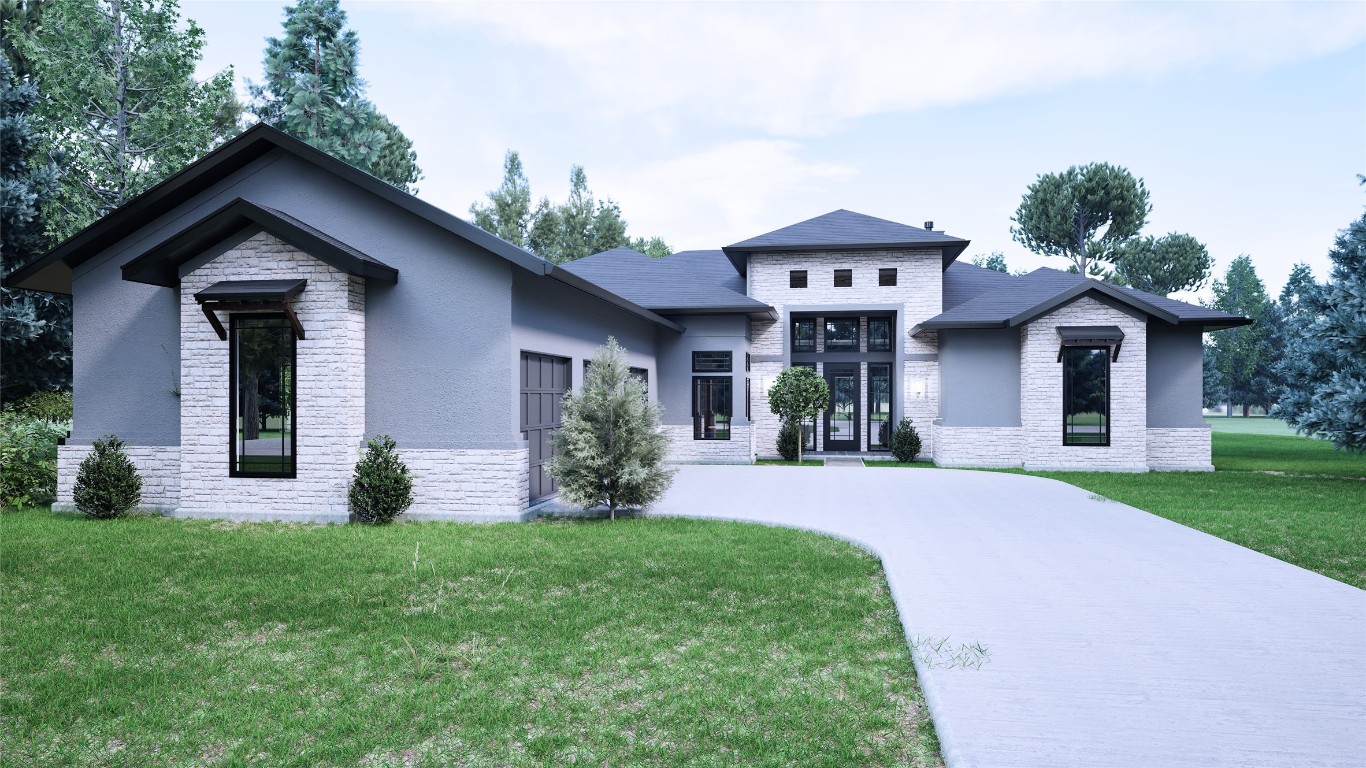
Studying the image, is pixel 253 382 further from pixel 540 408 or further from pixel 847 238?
pixel 847 238

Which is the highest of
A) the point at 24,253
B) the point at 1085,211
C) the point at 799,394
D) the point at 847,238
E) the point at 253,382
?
the point at 1085,211

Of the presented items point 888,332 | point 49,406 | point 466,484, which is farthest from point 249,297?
point 888,332

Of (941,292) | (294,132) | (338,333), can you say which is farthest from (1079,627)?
(294,132)

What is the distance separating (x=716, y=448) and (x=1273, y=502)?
11735mm

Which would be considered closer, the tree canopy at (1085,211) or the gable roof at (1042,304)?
the gable roof at (1042,304)

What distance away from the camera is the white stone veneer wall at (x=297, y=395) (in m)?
10.2

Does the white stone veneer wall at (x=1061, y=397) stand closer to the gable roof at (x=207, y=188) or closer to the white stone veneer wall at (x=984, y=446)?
the white stone veneer wall at (x=984, y=446)

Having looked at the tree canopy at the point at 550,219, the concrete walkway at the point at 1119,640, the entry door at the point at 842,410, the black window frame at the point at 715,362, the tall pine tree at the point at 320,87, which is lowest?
the concrete walkway at the point at 1119,640

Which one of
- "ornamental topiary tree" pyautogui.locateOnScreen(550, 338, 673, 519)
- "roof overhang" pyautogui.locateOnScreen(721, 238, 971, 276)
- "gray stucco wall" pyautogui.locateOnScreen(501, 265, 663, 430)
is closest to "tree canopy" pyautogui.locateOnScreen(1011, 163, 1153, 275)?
"roof overhang" pyautogui.locateOnScreen(721, 238, 971, 276)

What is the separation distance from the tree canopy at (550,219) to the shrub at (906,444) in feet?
89.0

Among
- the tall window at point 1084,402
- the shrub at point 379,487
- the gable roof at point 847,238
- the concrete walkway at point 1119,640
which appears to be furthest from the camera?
the gable roof at point 847,238

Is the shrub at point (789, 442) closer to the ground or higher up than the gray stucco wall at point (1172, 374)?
closer to the ground

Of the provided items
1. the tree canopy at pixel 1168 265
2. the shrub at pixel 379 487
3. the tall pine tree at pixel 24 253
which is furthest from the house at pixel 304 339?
the tree canopy at pixel 1168 265

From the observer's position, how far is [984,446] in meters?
18.5
